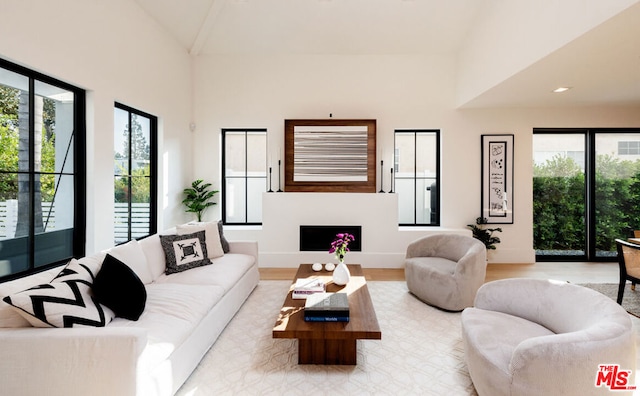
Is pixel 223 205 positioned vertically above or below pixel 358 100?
below

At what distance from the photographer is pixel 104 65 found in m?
3.14

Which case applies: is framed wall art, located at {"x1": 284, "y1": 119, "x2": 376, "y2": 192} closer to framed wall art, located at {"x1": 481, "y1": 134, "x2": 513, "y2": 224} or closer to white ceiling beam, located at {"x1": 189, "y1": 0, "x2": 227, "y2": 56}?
white ceiling beam, located at {"x1": 189, "y1": 0, "x2": 227, "y2": 56}

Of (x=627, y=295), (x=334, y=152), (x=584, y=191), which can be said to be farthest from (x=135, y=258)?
(x=584, y=191)

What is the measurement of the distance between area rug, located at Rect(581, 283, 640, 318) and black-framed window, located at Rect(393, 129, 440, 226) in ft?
7.20

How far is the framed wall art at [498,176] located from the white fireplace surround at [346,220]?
0.71 m

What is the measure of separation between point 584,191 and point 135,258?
21.7 ft

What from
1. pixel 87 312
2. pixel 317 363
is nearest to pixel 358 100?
pixel 317 363

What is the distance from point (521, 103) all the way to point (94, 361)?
18.5ft

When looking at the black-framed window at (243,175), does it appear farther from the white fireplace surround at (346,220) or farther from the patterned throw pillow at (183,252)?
the patterned throw pillow at (183,252)

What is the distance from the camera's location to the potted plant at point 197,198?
16.0 feet

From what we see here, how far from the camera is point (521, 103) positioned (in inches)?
185

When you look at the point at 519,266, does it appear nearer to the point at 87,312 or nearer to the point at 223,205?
the point at 223,205

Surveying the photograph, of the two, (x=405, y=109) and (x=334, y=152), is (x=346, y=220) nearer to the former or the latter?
(x=334, y=152)

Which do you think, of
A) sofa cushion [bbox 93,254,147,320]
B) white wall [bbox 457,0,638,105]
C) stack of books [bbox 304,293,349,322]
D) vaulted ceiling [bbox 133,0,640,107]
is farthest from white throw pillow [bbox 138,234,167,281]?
white wall [bbox 457,0,638,105]
